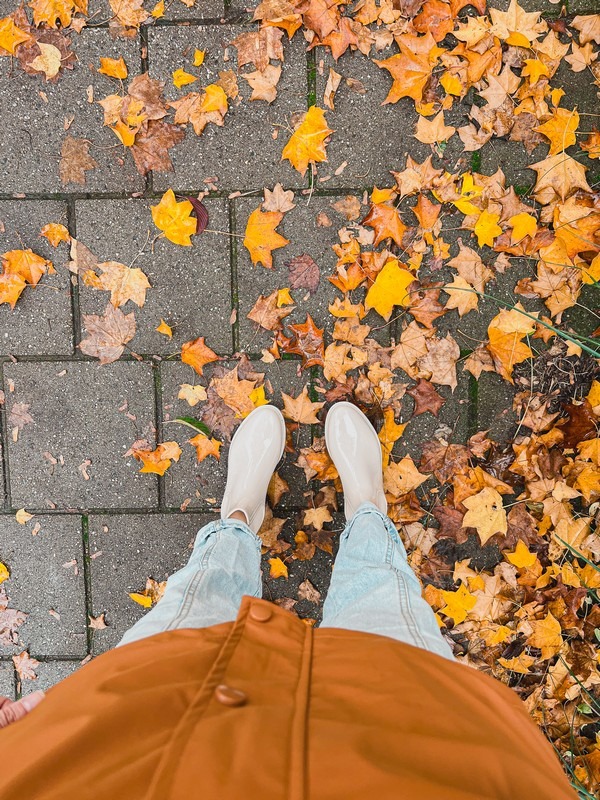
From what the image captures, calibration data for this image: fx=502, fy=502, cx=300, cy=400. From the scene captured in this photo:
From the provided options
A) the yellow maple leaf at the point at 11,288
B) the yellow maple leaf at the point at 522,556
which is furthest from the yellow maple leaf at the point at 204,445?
the yellow maple leaf at the point at 522,556

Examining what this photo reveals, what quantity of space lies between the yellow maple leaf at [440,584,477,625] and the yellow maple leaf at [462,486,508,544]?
0.78 feet

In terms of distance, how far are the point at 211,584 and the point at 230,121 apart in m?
1.62

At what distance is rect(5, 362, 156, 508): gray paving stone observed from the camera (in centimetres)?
196

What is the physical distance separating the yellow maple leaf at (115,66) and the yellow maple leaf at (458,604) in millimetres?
2298

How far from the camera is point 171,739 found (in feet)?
2.68

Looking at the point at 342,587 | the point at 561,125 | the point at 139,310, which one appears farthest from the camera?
the point at 139,310

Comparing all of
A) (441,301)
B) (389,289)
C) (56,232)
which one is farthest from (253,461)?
(56,232)

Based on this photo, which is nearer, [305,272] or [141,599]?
[305,272]

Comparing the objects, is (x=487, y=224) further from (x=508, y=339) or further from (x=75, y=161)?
(x=75, y=161)

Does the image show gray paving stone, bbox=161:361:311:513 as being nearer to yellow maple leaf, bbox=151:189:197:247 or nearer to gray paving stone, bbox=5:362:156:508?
gray paving stone, bbox=5:362:156:508

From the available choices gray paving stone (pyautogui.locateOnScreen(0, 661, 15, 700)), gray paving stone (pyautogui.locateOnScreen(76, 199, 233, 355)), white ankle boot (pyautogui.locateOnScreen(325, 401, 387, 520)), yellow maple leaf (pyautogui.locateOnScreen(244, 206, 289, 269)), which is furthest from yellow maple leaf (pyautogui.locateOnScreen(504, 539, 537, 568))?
gray paving stone (pyautogui.locateOnScreen(0, 661, 15, 700))

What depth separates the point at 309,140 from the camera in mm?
1849

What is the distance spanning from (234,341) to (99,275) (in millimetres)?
572

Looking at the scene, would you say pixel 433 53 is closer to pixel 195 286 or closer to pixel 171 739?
pixel 195 286
